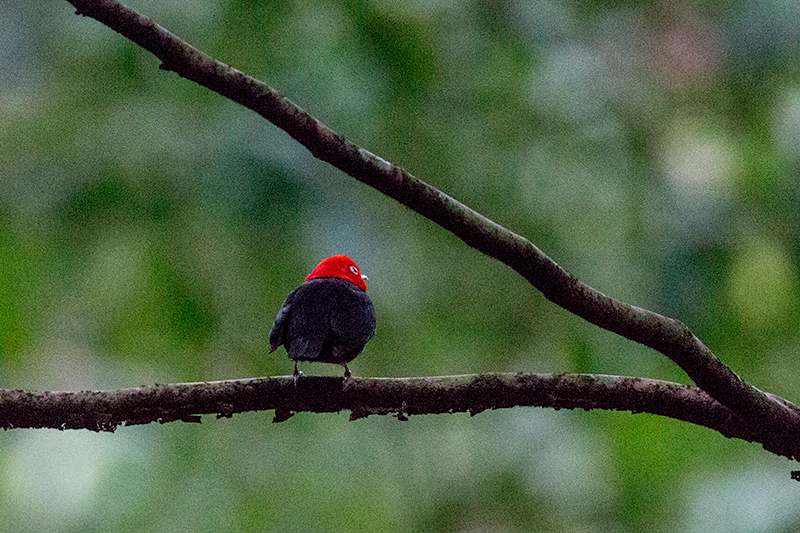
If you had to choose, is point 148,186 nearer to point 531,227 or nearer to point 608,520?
point 531,227

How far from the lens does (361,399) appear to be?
1.44 meters

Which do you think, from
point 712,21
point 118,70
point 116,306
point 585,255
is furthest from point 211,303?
point 712,21

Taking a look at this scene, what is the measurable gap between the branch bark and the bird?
1.05ft

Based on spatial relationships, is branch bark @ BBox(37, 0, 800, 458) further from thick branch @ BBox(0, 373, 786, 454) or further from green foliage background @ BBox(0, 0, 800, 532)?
green foliage background @ BBox(0, 0, 800, 532)

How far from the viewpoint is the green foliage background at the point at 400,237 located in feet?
9.31

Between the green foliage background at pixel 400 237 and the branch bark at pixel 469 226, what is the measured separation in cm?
128

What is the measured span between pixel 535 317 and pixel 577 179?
0.51m

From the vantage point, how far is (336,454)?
3078mm

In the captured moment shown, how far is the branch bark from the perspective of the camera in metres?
1.15

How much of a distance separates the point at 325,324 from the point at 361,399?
1.12 feet

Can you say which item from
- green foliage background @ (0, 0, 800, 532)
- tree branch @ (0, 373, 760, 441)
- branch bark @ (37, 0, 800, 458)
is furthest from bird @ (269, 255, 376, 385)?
green foliage background @ (0, 0, 800, 532)

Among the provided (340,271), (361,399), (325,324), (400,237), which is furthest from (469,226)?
(400,237)

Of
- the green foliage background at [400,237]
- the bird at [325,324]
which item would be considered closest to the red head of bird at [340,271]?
the bird at [325,324]

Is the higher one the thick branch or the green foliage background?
the green foliage background
